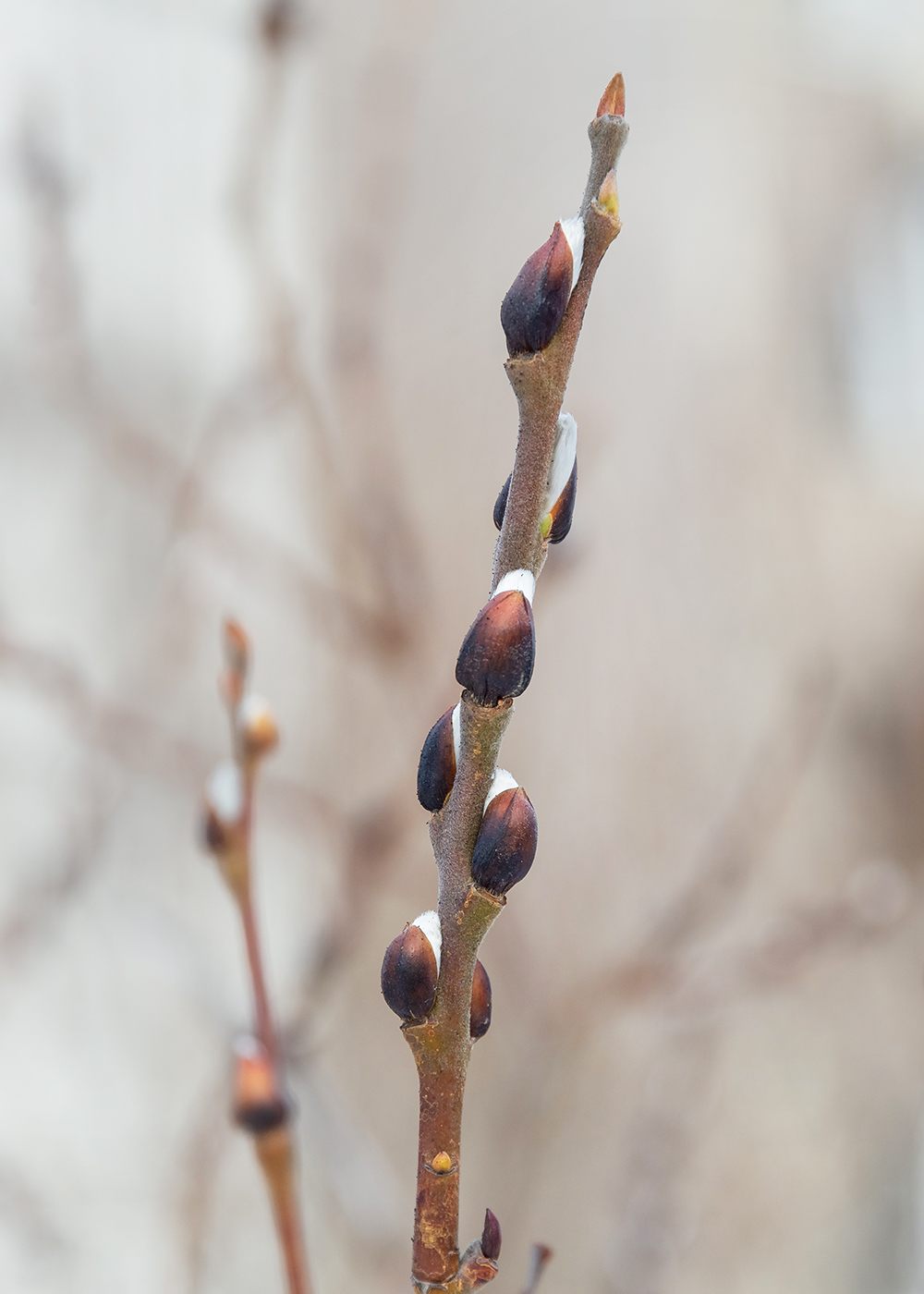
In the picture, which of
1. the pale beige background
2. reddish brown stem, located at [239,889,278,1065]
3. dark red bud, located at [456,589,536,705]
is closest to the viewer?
dark red bud, located at [456,589,536,705]

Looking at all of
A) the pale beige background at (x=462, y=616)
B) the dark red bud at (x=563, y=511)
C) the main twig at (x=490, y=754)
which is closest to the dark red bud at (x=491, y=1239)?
the main twig at (x=490, y=754)

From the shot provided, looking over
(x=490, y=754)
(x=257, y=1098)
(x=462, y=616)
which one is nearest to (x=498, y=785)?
(x=490, y=754)

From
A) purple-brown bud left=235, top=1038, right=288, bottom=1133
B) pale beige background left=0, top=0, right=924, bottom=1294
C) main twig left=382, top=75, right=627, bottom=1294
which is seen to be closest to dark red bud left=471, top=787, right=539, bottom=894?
main twig left=382, top=75, right=627, bottom=1294

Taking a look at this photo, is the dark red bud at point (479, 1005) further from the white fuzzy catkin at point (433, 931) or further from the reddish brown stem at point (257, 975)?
the reddish brown stem at point (257, 975)

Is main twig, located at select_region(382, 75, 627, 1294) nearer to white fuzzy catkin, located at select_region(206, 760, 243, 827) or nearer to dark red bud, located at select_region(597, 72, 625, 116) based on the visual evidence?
dark red bud, located at select_region(597, 72, 625, 116)

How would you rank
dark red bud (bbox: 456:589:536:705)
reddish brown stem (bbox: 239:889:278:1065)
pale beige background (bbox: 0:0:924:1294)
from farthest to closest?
pale beige background (bbox: 0:0:924:1294), reddish brown stem (bbox: 239:889:278:1065), dark red bud (bbox: 456:589:536:705)

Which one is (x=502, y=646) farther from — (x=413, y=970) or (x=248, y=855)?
(x=248, y=855)

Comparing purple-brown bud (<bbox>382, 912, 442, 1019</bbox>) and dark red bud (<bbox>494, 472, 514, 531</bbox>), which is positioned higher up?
dark red bud (<bbox>494, 472, 514, 531</bbox>)

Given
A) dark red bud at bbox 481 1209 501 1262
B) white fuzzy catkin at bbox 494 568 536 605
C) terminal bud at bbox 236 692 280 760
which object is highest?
white fuzzy catkin at bbox 494 568 536 605
